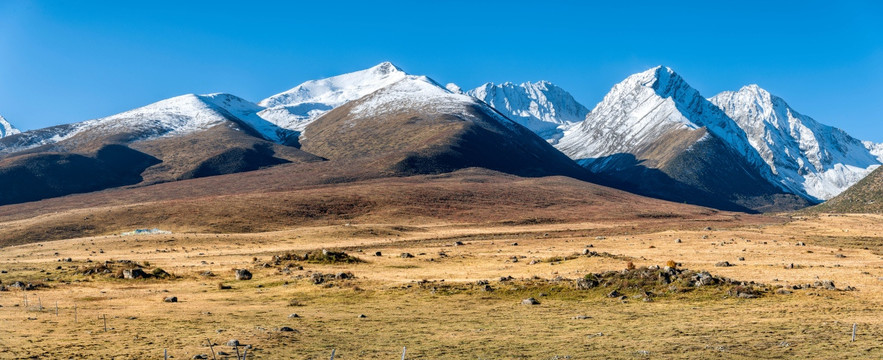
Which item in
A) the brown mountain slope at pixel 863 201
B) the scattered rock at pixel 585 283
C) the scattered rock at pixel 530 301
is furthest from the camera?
the brown mountain slope at pixel 863 201

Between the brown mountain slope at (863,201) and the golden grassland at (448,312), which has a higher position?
the brown mountain slope at (863,201)

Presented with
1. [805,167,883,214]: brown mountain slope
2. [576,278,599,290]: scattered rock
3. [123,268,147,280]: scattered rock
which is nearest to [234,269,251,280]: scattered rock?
[123,268,147,280]: scattered rock

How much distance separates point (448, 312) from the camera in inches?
1602

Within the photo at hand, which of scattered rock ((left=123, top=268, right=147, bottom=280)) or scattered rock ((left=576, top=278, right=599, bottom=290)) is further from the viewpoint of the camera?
scattered rock ((left=123, top=268, right=147, bottom=280))

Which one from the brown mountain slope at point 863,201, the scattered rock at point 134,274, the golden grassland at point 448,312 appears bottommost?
the scattered rock at point 134,274

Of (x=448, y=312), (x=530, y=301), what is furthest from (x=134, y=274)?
(x=530, y=301)

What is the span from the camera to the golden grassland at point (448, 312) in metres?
29.0

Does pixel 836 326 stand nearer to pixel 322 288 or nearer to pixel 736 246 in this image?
pixel 322 288

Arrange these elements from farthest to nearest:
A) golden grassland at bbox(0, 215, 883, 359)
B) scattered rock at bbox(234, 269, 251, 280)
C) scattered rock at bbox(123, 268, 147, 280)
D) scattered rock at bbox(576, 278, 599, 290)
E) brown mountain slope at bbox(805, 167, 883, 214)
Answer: brown mountain slope at bbox(805, 167, 883, 214) < scattered rock at bbox(234, 269, 251, 280) < scattered rock at bbox(123, 268, 147, 280) < scattered rock at bbox(576, 278, 599, 290) < golden grassland at bbox(0, 215, 883, 359)

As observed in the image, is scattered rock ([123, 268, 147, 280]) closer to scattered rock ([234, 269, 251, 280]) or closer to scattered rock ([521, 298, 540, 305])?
scattered rock ([234, 269, 251, 280])

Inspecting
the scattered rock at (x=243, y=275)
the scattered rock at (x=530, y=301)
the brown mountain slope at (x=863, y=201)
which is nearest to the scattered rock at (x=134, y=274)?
the scattered rock at (x=243, y=275)

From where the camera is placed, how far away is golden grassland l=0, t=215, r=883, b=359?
29000 mm

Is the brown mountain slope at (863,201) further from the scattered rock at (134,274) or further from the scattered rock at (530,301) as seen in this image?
the scattered rock at (134,274)

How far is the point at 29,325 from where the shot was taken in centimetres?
3594
